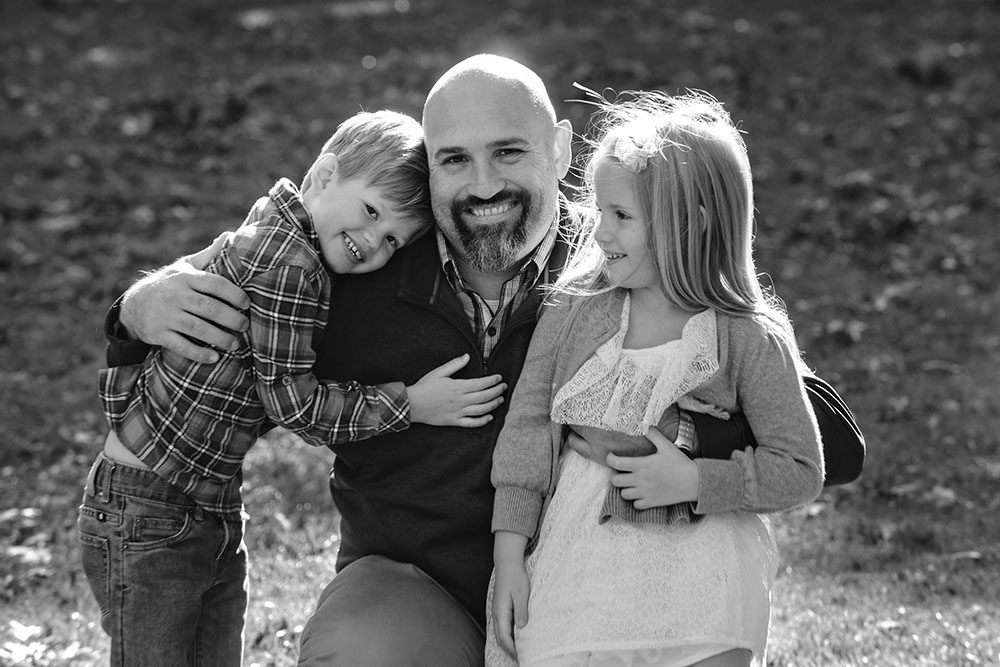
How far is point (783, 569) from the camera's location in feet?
15.8

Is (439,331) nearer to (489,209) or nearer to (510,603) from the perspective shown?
(489,209)

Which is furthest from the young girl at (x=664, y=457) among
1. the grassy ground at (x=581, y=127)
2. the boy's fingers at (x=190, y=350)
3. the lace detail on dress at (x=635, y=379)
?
the grassy ground at (x=581, y=127)

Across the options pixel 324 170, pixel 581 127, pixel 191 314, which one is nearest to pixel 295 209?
pixel 324 170

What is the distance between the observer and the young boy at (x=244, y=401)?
3121mm

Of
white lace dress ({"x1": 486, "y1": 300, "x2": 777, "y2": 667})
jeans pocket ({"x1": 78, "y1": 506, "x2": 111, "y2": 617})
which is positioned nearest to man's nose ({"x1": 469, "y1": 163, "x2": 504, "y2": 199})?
white lace dress ({"x1": 486, "y1": 300, "x2": 777, "y2": 667})

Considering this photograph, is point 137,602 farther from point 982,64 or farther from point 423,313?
point 982,64

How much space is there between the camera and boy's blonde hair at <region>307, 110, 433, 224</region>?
3.23 metres

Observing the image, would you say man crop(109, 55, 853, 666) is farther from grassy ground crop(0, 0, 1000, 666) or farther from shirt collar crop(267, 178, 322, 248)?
grassy ground crop(0, 0, 1000, 666)

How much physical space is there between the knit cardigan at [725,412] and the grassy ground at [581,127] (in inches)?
54.5

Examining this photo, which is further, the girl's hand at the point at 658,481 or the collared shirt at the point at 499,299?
the collared shirt at the point at 499,299

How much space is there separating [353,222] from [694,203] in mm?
947

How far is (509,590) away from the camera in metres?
3.00

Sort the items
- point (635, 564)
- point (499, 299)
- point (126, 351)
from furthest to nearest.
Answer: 1. point (499, 299)
2. point (126, 351)
3. point (635, 564)

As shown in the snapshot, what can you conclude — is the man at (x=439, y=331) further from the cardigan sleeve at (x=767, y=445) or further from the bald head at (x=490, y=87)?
the cardigan sleeve at (x=767, y=445)
